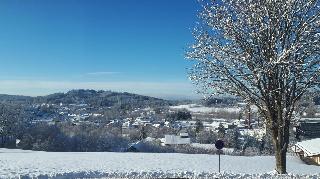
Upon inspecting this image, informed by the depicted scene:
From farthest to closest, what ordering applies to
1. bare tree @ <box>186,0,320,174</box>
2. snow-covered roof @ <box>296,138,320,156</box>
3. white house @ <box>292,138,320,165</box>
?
white house @ <box>292,138,320,165</box> → snow-covered roof @ <box>296,138,320,156</box> → bare tree @ <box>186,0,320,174</box>

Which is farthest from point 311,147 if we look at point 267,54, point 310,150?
point 267,54

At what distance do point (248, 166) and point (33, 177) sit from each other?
741 inches

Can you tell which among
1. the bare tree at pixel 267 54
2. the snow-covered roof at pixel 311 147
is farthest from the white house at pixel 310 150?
the bare tree at pixel 267 54

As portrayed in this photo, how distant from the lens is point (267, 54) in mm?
18453

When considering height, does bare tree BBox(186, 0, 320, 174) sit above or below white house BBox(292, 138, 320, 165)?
above

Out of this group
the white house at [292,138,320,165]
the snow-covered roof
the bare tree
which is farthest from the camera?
the white house at [292,138,320,165]

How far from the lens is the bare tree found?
18.1m

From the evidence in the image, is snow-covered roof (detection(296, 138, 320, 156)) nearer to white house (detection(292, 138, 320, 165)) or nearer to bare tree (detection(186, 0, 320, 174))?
white house (detection(292, 138, 320, 165))

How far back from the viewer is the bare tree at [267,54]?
18062 mm

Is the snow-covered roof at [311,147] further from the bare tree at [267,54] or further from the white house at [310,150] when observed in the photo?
the bare tree at [267,54]

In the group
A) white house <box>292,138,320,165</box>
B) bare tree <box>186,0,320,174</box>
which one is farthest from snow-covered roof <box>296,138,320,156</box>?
bare tree <box>186,0,320,174</box>

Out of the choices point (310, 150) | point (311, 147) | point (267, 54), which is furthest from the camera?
point (311, 147)

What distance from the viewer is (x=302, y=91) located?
18984 millimetres

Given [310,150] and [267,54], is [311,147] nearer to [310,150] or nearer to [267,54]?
[310,150]
